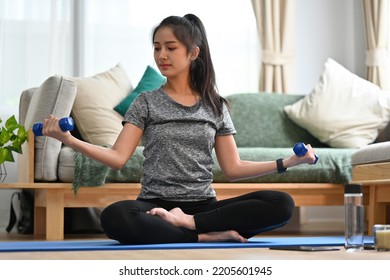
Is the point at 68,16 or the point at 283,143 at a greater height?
the point at 68,16

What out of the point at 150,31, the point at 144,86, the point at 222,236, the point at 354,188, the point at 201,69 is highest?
the point at 150,31

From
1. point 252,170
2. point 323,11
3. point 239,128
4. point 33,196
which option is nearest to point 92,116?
point 33,196

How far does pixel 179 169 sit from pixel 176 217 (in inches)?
6.6

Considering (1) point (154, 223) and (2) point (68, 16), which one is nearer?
(1) point (154, 223)

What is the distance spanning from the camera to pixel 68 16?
506 cm

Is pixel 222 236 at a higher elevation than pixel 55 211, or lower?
higher

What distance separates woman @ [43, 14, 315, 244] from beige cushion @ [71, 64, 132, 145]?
1316 millimetres

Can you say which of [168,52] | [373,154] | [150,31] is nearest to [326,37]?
[150,31]

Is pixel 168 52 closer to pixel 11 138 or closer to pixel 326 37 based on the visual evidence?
pixel 11 138

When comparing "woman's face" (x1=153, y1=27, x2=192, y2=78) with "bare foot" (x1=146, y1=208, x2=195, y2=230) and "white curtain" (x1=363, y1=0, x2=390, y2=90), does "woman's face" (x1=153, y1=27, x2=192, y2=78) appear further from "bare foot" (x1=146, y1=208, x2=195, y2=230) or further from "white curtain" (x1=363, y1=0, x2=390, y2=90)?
"white curtain" (x1=363, y1=0, x2=390, y2=90)

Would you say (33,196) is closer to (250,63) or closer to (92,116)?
(92,116)

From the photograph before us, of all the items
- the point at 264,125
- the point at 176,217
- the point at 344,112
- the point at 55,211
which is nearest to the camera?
the point at 176,217

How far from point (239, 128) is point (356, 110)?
2.18 ft

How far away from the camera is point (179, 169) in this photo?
9.25 feet
